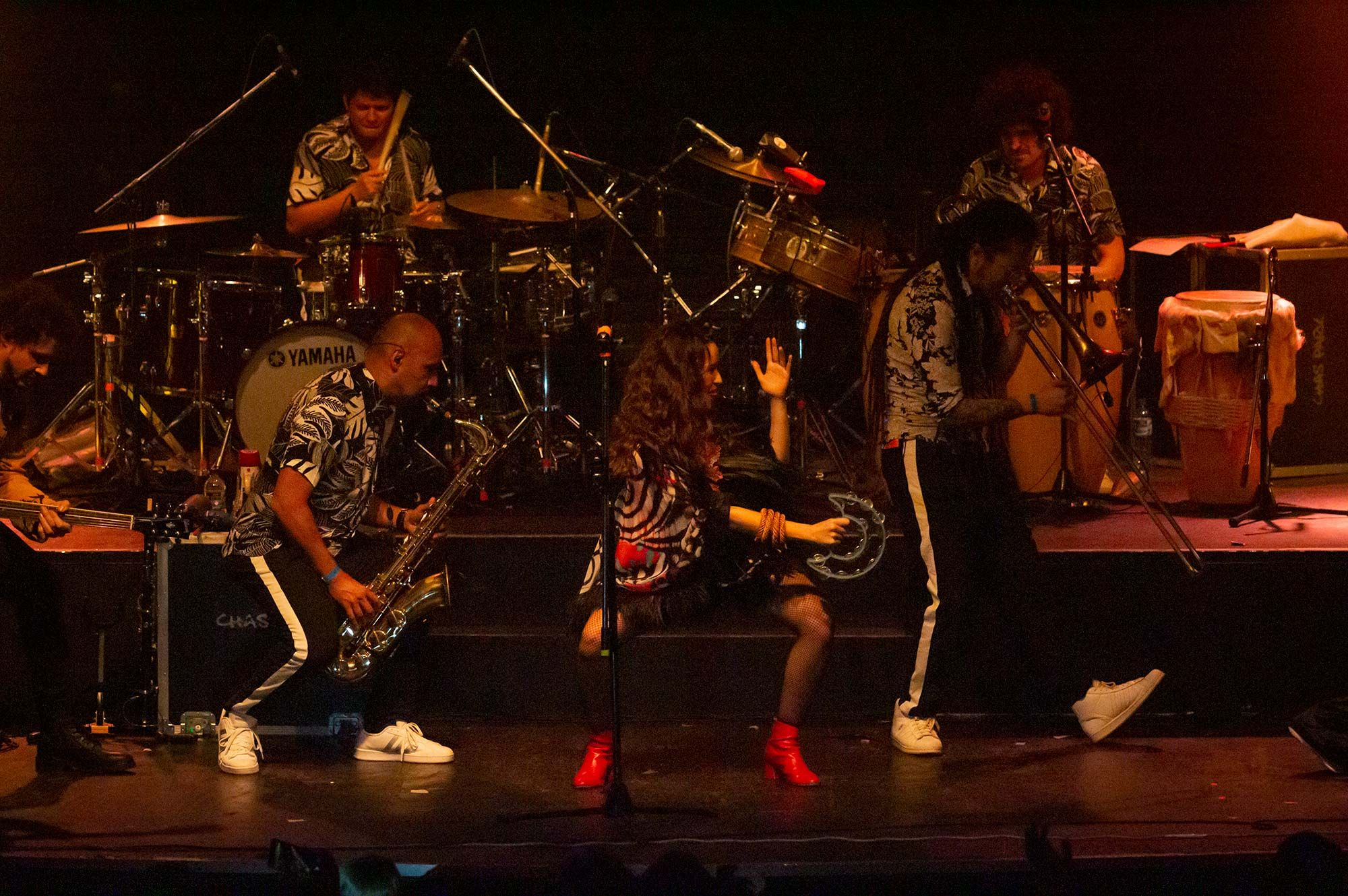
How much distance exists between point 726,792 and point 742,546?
0.89 metres

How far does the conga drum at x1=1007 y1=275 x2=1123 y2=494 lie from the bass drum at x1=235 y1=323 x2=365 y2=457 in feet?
10.8

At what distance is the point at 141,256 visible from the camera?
8.75 metres

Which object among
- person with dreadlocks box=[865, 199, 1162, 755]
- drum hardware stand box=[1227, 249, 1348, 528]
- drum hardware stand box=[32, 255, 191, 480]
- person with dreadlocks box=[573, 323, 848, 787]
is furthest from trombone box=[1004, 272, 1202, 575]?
drum hardware stand box=[32, 255, 191, 480]

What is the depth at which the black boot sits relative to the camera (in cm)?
564

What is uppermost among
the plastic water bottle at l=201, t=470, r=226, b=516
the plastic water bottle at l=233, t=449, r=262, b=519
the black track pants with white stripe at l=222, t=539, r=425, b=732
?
the plastic water bottle at l=233, t=449, r=262, b=519

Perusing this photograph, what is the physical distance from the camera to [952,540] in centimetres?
560

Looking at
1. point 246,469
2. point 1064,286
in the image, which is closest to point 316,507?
point 246,469

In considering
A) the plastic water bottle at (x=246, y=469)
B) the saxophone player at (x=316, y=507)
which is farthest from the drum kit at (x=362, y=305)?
the saxophone player at (x=316, y=507)

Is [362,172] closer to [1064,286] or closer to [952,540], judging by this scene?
[1064,286]

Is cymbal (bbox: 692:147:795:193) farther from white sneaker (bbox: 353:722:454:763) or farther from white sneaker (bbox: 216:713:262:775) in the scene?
white sneaker (bbox: 216:713:262:775)

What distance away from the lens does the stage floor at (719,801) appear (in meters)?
4.75

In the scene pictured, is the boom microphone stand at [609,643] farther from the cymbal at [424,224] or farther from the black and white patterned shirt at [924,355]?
the cymbal at [424,224]

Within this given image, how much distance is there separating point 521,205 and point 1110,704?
381 cm

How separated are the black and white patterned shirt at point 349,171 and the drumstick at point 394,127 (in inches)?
1.9
